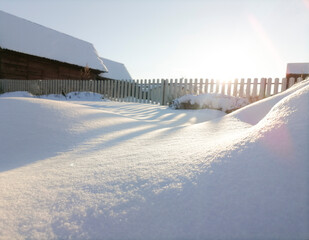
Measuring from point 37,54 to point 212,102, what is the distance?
12.4m

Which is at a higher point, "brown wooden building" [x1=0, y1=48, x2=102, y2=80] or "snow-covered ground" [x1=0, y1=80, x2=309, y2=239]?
"brown wooden building" [x1=0, y1=48, x2=102, y2=80]

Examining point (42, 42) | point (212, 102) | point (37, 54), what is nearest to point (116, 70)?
point (42, 42)

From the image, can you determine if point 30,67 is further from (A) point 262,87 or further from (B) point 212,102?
(A) point 262,87

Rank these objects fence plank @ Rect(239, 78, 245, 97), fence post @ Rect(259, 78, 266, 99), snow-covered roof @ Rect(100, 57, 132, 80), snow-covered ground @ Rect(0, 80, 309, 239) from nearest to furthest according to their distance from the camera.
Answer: snow-covered ground @ Rect(0, 80, 309, 239), fence post @ Rect(259, 78, 266, 99), fence plank @ Rect(239, 78, 245, 97), snow-covered roof @ Rect(100, 57, 132, 80)

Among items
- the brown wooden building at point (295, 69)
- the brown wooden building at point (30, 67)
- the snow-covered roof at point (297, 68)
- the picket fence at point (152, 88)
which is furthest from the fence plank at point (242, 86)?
the snow-covered roof at point (297, 68)

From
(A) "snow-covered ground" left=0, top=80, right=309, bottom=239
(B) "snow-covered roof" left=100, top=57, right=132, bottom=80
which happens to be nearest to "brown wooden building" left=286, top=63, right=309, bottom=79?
(B) "snow-covered roof" left=100, top=57, right=132, bottom=80

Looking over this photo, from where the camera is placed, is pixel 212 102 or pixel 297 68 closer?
pixel 212 102

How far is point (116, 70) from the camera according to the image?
77.2 feet

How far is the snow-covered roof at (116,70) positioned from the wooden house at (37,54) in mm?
5966

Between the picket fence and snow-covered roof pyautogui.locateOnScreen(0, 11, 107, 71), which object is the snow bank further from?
snow-covered roof pyautogui.locateOnScreen(0, 11, 107, 71)

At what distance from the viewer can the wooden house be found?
38.5ft

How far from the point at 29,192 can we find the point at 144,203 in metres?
0.55

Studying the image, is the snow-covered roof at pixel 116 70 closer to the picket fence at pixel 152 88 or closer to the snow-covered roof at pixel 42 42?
the snow-covered roof at pixel 42 42

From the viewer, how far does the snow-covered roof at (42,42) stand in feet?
39.0
